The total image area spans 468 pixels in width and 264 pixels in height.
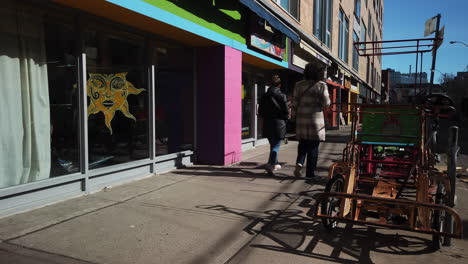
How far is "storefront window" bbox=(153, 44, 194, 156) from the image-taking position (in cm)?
640

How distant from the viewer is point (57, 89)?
453 cm

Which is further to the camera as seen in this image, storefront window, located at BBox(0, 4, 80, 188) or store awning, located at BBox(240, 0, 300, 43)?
store awning, located at BBox(240, 0, 300, 43)

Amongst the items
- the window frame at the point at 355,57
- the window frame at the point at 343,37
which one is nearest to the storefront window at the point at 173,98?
the window frame at the point at 343,37

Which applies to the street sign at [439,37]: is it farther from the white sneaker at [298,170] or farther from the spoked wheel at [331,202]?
the spoked wheel at [331,202]

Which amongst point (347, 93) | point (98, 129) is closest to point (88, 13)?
point (98, 129)

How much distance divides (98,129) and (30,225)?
70.1 inches

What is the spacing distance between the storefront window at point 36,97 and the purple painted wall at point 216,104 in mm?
2916

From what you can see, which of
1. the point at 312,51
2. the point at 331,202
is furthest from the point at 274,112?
the point at 312,51

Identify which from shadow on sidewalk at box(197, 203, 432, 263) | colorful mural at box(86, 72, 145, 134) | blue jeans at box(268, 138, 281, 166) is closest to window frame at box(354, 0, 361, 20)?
blue jeans at box(268, 138, 281, 166)

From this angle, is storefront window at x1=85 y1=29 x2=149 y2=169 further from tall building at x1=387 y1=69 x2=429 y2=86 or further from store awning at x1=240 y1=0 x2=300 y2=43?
tall building at x1=387 y1=69 x2=429 y2=86

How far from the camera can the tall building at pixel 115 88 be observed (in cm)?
415

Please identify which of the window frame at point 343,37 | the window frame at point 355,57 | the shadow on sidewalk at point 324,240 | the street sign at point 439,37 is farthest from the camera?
the window frame at point 355,57

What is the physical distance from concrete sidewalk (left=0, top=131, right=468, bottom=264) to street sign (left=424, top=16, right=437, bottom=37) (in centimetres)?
533

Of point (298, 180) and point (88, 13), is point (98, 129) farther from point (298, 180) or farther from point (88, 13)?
point (298, 180)
